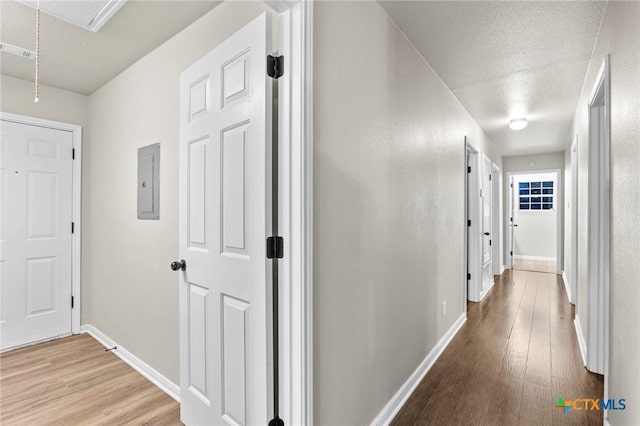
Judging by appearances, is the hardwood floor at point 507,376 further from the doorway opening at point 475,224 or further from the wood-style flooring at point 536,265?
the wood-style flooring at point 536,265

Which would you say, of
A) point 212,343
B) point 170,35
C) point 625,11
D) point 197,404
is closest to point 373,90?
point 625,11

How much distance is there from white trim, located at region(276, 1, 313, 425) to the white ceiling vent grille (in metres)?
1.29

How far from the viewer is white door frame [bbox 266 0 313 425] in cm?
129

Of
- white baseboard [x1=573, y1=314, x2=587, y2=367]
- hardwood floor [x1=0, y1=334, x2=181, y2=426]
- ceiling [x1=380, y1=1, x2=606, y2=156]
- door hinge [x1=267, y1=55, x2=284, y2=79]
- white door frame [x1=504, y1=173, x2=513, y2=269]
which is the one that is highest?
ceiling [x1=380, y1=1, x2=606, y2=156]

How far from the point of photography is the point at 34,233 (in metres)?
3.09

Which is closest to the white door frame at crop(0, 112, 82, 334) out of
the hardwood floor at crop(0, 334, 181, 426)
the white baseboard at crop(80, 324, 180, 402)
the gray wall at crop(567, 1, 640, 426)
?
the white baseboard at crop(80, 324, 180, 402)

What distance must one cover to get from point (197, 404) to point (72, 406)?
1.04 m

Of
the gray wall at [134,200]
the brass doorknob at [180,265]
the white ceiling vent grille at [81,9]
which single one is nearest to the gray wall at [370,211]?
the gray wall at [134,200]

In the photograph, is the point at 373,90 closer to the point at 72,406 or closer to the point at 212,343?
the point at 212,343

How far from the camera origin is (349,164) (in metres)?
1.62

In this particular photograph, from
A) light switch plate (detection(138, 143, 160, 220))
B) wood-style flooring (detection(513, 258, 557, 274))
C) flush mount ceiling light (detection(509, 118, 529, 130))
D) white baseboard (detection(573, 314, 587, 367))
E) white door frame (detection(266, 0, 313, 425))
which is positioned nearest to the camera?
white door frame (detection(266, 0, 313, 425))

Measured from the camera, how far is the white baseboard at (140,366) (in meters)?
2.16

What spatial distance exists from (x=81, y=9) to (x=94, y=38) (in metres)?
0.39

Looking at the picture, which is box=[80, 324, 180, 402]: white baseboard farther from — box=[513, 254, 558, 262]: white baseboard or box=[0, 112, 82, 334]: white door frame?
box=[513, 254, 558, 262]: white baseboard
